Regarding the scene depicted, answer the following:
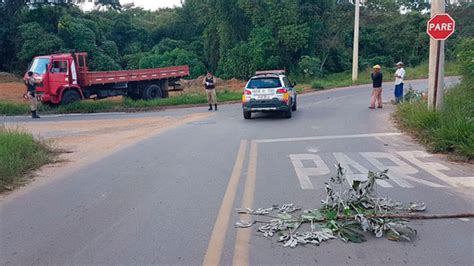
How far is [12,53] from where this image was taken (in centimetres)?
4659

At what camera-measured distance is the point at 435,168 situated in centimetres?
898

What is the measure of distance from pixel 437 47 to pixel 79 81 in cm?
1861

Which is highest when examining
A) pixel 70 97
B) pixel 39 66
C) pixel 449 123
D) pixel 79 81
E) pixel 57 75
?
pixel 39 66

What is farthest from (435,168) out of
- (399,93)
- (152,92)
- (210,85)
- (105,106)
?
(152,92)

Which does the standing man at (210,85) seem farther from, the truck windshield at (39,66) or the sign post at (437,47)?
the sign post at (437,47)

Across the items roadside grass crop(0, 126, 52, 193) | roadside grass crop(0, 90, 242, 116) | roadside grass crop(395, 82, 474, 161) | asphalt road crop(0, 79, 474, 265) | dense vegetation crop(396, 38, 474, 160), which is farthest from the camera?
roadside grass crop(0, 90, 242, 116)

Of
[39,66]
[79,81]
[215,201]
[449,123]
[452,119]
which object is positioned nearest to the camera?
[215,201]

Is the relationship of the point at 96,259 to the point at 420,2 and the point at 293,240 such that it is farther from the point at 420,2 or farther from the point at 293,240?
the point at 420,2

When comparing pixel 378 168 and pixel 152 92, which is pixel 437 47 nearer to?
pixel 378 168

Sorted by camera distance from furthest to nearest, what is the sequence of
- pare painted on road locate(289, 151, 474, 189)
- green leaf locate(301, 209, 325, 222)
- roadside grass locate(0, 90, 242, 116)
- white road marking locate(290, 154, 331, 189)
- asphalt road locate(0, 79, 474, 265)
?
roadside grass locate(0, 90, 242, 116), white road marking locate(290, 154, 331, 189), pare painted on road locate(289, 151, 474, 189), green leaf locate(301, 209, 325, 222), asphalt road locate(0, 79, 474, 265)

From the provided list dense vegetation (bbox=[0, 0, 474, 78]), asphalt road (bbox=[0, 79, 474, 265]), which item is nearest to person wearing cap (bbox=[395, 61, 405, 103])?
asphalt road (bbox=[0, 79, 474, 265])

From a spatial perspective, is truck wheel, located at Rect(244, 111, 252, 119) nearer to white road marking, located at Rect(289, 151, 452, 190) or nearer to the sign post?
the sign post

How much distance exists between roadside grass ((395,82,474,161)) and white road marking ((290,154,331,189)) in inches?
108

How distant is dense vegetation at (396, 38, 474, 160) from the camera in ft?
33.4
